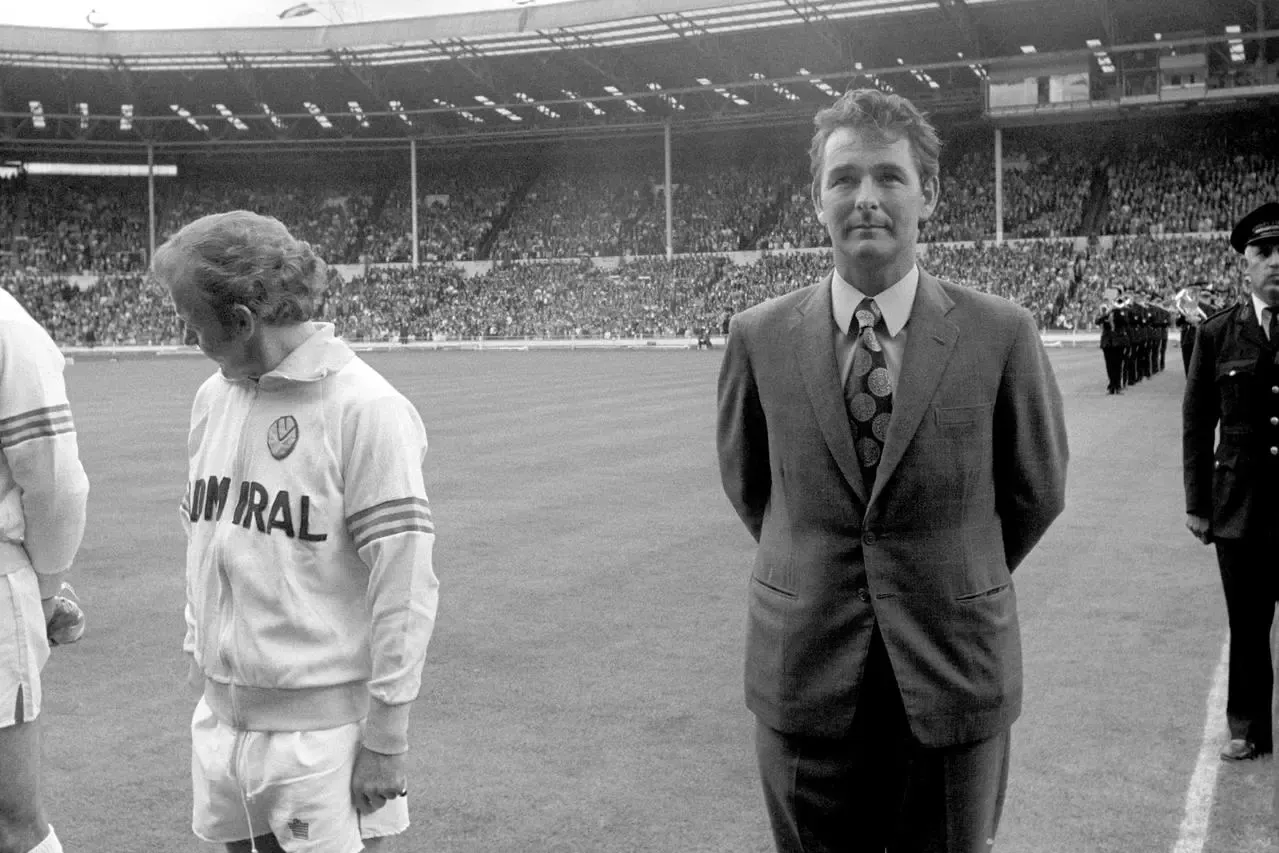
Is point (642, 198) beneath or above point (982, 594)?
above

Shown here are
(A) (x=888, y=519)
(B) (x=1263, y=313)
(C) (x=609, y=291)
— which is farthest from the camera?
(C) (x=609, y=291)

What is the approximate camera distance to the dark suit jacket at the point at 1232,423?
4.91 metres

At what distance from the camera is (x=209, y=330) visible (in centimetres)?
274

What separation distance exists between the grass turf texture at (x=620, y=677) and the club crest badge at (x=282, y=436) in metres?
2.14

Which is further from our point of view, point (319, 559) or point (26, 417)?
point (26, 417)

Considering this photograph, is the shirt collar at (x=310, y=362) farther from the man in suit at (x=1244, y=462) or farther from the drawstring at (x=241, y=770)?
the man in suit at (x=1244, y=462)

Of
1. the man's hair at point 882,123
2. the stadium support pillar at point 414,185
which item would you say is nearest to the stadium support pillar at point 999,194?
the stadium support pillar at point 414,185

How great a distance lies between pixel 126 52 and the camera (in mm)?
54156

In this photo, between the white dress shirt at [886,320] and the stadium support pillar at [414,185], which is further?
the stadium support pillar at [414,185]

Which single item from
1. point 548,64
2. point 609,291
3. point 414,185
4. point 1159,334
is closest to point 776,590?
point 1159,334

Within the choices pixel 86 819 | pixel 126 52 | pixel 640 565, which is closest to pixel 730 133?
pixel 126 52

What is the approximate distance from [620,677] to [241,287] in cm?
402

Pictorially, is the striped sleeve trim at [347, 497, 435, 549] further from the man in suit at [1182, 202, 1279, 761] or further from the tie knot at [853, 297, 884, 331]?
the man in suit at [1182, 202, 1279, 761]

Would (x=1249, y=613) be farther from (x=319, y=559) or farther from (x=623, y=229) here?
(x=623, y=229)
